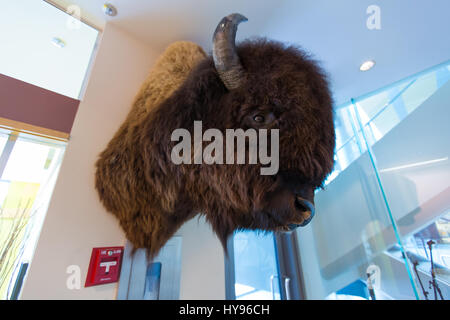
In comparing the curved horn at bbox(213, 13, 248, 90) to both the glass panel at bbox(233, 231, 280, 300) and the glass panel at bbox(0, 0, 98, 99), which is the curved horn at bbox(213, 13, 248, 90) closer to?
the glass panel at bbox(0, 0, 98, 99)

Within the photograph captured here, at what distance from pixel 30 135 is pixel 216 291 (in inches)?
46.3

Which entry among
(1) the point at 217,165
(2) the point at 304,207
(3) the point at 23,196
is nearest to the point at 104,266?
(3) the point at 23,196

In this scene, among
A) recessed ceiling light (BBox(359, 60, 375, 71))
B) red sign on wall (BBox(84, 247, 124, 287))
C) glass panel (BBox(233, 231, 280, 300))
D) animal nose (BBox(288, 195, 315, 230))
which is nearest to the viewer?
animal nose (BBox(288, 195, 315, 230))

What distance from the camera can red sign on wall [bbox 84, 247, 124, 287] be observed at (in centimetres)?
65

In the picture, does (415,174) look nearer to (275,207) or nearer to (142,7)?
(275,207)

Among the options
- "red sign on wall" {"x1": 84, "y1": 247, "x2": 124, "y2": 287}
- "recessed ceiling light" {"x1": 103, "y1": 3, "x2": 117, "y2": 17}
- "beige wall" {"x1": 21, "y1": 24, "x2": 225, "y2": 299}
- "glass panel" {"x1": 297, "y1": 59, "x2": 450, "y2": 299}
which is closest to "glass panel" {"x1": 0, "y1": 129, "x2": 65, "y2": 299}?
"beige wall" {"x1": 21, "y1": 24, "x2": 225, "y2": 299}

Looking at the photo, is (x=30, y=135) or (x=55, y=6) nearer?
(x=30, y=135)

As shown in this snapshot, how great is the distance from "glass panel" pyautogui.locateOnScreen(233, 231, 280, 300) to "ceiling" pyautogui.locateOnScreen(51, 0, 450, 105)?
1369 mm

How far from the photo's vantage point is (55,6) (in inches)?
32.8

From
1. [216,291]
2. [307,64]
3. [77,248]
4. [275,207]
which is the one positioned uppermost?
[307,64]

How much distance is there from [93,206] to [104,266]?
0.23m

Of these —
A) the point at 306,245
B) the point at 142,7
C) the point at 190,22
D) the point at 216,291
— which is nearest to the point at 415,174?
the point at 306,245

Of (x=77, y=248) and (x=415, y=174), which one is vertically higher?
(x=415, y=174)
